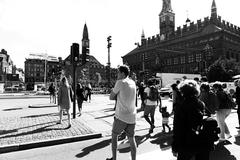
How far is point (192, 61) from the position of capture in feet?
260

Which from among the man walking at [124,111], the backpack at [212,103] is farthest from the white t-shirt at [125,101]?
the backpack at [212,103]

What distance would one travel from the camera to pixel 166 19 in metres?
102

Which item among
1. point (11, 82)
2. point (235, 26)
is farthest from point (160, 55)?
point (11, 82)

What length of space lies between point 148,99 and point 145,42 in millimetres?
101962

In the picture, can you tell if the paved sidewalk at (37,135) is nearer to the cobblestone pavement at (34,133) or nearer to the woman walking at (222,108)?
the cobblestone pavement at (34,133)

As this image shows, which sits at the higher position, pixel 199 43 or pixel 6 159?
pixel 199 43

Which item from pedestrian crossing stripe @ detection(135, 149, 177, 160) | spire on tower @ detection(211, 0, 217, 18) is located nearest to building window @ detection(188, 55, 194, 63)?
spire on tower @ detection(211, 0, 217, 18)

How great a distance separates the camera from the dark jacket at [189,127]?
2738mm

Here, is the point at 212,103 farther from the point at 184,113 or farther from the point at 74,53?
the point at 74,53

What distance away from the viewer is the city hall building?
235 feet

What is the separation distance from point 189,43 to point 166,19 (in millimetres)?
26439

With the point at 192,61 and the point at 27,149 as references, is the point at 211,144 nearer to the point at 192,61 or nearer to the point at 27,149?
the point at 27,149

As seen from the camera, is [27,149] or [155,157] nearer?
[155,157]

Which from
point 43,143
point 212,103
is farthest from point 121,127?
point 212,103
